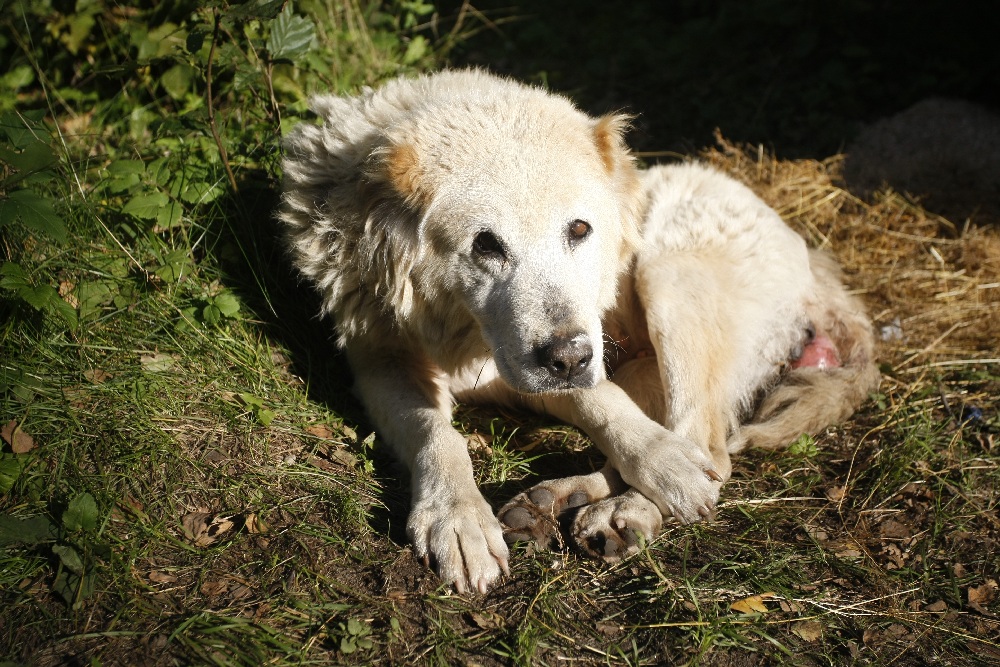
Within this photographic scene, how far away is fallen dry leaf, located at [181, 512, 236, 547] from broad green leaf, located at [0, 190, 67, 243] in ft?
3.73

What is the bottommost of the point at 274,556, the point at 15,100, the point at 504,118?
the point at 274,556

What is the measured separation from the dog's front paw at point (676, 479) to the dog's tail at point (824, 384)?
0.45 meters

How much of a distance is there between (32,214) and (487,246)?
168 cm

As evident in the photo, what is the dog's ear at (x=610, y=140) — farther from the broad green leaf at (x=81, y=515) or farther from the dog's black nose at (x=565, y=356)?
the broad green leaf at (x=81, y=515)

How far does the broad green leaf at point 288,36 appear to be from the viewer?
358 centimetres

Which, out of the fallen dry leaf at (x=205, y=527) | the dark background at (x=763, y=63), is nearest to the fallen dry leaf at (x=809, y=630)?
the fallen dry leaf at (x=205, y=527)

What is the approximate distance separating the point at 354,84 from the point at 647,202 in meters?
2.15

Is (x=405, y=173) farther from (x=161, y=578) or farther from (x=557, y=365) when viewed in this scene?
(x=161, y=578)

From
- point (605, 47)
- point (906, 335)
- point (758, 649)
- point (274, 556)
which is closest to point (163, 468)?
point (274, 556)

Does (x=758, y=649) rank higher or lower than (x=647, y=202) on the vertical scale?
lower

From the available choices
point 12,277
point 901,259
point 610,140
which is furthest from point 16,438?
point 901,259

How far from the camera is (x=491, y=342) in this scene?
9.48 ft

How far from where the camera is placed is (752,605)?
2.61 m

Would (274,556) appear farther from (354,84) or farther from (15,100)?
(15,100)
